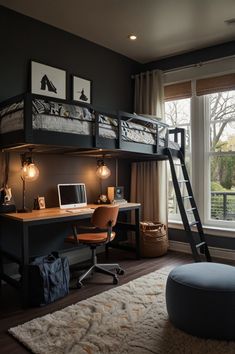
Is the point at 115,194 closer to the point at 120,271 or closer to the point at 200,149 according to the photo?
the point at 120,271

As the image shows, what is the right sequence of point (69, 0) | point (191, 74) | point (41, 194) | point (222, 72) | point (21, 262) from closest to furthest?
point (21, 262) < point (69, 0) < point (41, 194) < point (222, 72) < point (191, 74)

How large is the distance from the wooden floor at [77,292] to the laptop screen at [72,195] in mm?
871

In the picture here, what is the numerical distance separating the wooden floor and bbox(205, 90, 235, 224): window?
2.71 ft

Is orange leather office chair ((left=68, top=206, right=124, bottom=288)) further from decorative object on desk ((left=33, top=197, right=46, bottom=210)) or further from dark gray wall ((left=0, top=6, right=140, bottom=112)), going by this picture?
dark gray wall ((left=0, top=6, right=140, bottom=112))

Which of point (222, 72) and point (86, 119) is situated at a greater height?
point (222, 72)

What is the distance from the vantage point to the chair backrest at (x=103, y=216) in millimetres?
3093

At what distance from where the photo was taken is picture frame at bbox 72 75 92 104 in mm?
3886

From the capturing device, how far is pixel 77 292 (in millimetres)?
2930

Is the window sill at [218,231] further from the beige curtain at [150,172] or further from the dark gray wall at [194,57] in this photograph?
the dark gray wall at [194,57]

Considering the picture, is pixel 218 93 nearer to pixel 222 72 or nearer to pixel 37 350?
pixel 222 72

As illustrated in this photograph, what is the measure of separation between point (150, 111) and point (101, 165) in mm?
1167

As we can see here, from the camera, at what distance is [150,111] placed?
455 cm

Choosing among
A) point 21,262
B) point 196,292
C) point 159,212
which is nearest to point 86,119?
point 21,262

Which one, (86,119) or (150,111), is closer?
(86,119)
